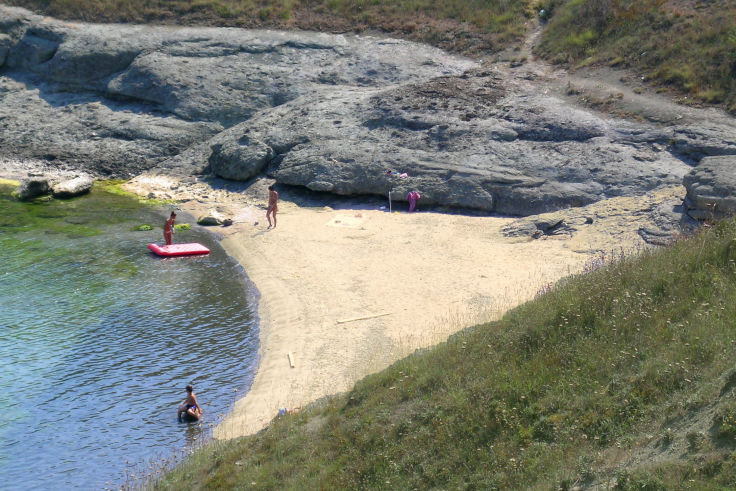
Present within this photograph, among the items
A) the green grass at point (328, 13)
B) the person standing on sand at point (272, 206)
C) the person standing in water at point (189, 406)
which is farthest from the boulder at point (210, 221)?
the green grass at point (328, 13)

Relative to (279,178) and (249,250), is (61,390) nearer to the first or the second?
(249,250)

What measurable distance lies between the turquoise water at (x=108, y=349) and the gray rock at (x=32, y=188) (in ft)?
15.4

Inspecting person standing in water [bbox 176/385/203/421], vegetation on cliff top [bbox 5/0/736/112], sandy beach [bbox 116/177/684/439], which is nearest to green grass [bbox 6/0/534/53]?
vegetation on cliff top [bbox 5/0/736/112]

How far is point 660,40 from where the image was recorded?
31891mm

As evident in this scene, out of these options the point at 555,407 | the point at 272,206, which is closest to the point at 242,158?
the point at 272,206

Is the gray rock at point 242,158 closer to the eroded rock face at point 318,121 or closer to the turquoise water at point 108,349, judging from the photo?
the eroded rock face at point 318,121

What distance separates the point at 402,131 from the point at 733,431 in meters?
23.8

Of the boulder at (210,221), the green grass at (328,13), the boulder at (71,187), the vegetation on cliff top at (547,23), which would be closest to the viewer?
the boulder at (210,221)

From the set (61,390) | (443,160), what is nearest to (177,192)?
(443,160)

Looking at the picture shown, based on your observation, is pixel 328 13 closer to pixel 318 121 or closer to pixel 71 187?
pixel 318 121

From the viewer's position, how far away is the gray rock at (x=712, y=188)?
18.2 meters

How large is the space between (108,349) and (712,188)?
16.2m

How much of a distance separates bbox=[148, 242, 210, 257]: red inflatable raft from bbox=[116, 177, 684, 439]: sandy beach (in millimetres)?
1026

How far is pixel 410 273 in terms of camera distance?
1961cm
